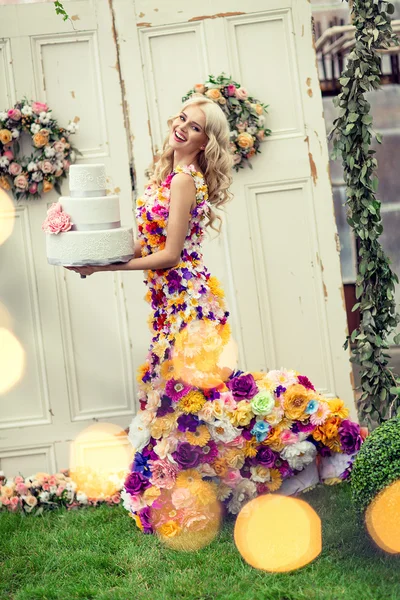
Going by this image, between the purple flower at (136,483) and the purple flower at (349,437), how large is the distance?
2.92 ft

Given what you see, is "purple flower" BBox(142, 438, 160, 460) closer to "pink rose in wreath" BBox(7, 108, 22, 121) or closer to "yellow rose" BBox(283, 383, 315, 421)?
A: "yellow rose" BBox(283, 383, 315, 421)

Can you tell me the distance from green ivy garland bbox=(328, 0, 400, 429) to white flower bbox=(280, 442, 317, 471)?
487 millimetres

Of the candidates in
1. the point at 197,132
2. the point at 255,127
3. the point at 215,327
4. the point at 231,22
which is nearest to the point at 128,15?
the point at 231,22

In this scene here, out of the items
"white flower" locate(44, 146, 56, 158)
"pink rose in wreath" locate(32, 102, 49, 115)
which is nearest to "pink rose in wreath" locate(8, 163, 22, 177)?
"white flower" locate(44, 146, 56, 158)

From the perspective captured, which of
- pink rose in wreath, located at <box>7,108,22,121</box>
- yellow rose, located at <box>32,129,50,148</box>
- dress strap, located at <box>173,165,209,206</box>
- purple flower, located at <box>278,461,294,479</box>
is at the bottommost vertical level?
purple flower, located at <box>278,461,294,479</box>

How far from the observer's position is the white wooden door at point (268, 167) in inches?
165

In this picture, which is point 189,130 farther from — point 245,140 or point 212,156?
point 245,140

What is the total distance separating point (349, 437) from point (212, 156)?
1.38 metres

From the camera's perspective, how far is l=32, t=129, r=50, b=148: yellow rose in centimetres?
408

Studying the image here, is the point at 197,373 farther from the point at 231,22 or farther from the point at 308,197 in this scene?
the point at 231,22

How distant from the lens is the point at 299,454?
3.41 meters

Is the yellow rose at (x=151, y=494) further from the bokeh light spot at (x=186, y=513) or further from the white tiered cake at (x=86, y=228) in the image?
the white tiered cake at (x=86, y=228)

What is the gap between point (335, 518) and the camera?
3383mm

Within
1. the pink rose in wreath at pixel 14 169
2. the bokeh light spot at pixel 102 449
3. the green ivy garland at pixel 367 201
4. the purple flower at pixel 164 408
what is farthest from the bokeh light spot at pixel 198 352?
the pink rose in wreath at pixel 14 169
